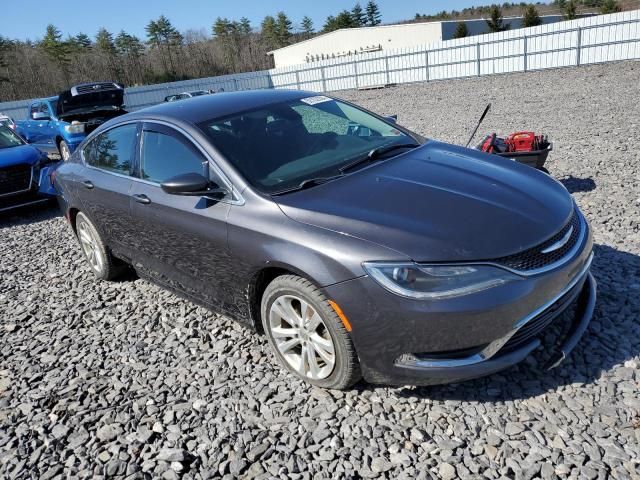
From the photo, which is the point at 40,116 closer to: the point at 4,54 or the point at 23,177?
the point at 23,177

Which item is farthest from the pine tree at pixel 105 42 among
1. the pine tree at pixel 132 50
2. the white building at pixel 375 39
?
the white building at pixel 375 39

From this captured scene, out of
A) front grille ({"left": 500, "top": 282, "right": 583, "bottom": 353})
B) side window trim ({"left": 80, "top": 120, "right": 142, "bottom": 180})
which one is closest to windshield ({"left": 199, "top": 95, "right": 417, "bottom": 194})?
side window trim ({"left": 80, "top": 120, "right": 142, "bottom": 180})

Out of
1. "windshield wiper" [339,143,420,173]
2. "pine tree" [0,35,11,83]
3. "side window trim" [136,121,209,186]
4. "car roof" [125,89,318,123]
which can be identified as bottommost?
"windshield wiper" [339,143,420,173]

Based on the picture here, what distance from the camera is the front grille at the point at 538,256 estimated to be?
2.44m

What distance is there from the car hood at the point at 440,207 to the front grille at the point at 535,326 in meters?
0.36

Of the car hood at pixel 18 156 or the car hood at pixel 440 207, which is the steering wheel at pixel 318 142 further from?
the car hood at pixel 18 156

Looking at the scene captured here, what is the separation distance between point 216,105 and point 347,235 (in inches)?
72.3

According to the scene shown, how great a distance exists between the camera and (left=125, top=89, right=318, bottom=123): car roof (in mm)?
3627

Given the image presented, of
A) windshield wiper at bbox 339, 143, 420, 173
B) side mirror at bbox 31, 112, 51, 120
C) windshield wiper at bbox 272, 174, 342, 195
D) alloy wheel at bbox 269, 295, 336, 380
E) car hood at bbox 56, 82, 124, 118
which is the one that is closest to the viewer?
alloy wheel at bbox 269, 295, 336, 380

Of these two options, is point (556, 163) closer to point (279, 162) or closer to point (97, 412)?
point (279, 162)

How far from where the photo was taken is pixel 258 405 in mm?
2945

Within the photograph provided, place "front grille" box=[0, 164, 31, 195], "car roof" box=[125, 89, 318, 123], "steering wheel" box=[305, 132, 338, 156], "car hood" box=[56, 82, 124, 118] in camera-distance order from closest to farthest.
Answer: "steering wheel" box=[305, 132, 338, 156] → "car roof" box=[125, 89, 318, 123] → "front grille" box=[0, 164, 31, 195] → "car hood" box=[56, 82, 124, 118]

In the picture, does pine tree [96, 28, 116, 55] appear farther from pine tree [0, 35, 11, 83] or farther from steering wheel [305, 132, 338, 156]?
steering wheel [305, 132, 338, 156]

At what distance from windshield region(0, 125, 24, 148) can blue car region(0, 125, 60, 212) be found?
0.30 feet
